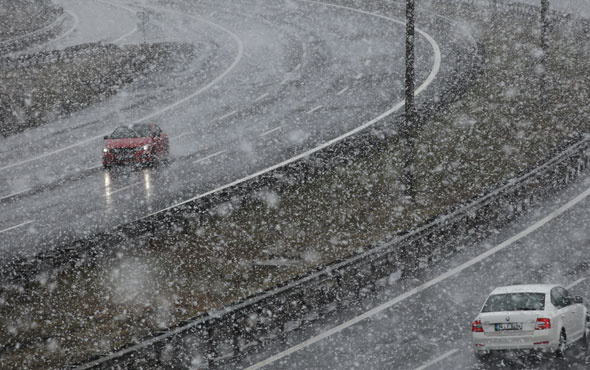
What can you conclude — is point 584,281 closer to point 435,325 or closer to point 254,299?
point 435,325

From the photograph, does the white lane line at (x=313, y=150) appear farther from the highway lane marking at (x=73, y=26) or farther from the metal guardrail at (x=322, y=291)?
the highway lane marking at (x=73, y=26)

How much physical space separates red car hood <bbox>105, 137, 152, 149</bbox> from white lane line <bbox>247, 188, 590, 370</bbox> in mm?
12679

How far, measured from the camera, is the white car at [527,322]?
14.4 metres

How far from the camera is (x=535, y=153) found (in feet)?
94.0

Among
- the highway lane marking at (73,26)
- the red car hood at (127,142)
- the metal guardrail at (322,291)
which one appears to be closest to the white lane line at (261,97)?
the red car hood at (127,142)

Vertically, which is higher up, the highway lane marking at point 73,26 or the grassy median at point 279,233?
the grassy median at point 279,233

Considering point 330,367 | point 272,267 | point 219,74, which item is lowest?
point 219,74

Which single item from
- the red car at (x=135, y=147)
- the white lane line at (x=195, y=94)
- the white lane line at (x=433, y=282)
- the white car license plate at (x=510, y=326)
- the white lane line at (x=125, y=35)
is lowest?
the white lane line at (x=125, y=35)

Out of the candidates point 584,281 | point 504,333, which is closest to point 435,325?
point 504,333

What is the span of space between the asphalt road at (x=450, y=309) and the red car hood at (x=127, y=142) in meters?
12.2

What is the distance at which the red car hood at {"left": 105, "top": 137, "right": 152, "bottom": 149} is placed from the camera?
95.4 ft

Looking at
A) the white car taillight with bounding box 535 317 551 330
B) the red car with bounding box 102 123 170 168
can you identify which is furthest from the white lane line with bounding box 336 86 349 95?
the white car taillight with bounding box 535 317 551 330

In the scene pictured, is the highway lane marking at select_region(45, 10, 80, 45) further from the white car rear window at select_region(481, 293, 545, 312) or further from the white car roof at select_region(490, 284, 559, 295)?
the white car rear window at select_region(481, 293, 545, 312)

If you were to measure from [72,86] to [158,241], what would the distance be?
20.3 m
